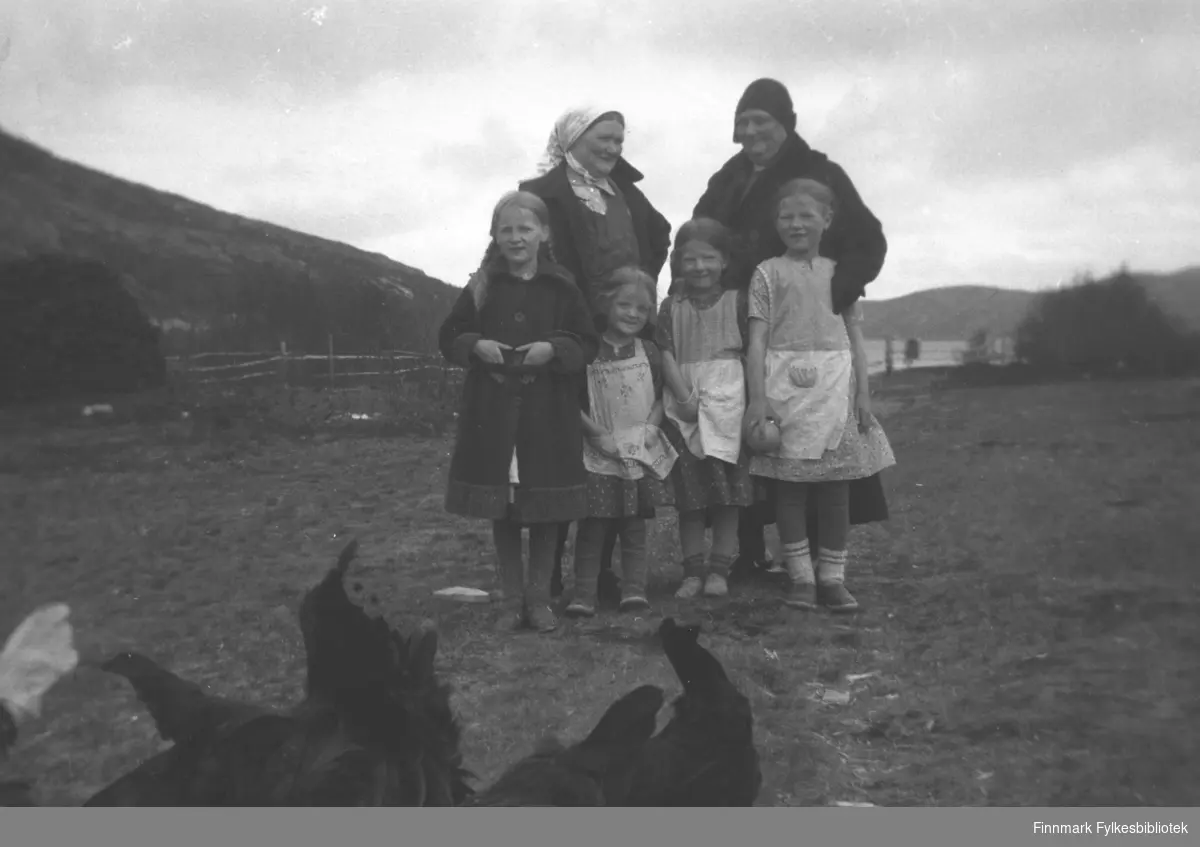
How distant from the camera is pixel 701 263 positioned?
373cm

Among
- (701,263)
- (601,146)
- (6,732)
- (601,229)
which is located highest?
(601,146)

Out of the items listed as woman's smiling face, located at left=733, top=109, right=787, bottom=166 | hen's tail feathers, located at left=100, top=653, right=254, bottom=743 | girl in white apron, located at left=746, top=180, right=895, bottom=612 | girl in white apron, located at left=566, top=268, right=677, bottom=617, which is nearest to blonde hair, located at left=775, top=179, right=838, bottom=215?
girl in white apron, located at left=746, top=180, right=895, bottom=612

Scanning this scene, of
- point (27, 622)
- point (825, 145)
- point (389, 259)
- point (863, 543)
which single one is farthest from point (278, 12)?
point (863, 543)

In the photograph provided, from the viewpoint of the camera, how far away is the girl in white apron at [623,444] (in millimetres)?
3684

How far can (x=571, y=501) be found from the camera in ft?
11.7

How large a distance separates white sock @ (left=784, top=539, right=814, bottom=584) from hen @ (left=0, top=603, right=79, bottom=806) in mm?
2117

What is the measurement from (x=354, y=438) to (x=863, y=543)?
168cm

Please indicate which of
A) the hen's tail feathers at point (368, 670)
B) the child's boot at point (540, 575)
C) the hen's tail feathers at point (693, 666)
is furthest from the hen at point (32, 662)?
the hen's tail feathers at point (693, 666)

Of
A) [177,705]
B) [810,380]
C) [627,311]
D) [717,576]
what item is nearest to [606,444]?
[627,311]

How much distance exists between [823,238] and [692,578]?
1.15 metres

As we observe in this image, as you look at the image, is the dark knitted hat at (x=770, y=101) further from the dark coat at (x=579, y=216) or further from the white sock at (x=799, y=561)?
the white sock at (x=799, y=561)

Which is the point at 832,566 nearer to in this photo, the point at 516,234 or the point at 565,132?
the point at 516,234

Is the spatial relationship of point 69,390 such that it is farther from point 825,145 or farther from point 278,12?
point 825,145

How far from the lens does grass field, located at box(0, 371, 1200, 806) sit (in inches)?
116
